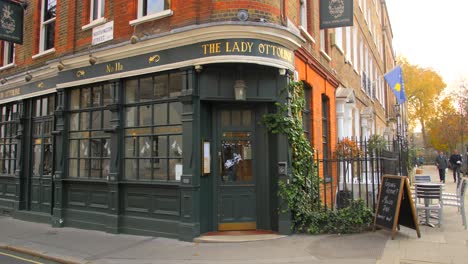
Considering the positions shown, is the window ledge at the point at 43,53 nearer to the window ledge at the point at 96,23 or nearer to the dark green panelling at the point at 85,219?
the window ledge at the point at 96,23

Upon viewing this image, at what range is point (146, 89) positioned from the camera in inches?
351

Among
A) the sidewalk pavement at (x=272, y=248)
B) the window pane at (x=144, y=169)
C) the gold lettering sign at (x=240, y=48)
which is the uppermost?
the gold lettering sign at (x=240, y=48)

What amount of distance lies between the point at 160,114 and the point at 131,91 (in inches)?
45.9

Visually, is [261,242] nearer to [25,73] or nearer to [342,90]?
[342,90]

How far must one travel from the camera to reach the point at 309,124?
10.9 m

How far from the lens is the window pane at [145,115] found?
878cm

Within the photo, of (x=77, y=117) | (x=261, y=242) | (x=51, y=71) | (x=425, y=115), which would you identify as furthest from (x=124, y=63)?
(x=425, y=115)

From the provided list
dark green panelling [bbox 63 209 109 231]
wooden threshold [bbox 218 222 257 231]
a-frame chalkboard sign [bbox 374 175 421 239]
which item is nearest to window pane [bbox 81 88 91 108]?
dark green panelling [bbox 63 209 109 231]

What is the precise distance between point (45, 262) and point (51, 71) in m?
5.91

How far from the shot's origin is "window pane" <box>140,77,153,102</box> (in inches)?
347

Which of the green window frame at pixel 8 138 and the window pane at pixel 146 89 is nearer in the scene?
the window pane at pixel 146 89

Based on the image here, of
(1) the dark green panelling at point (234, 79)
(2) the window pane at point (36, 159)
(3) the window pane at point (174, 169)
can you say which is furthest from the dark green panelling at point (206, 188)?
(2) the window pane at point (36, 159)

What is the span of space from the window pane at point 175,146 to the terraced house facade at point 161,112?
0.04 metres

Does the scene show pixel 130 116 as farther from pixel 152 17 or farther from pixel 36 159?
pixel 36 159
